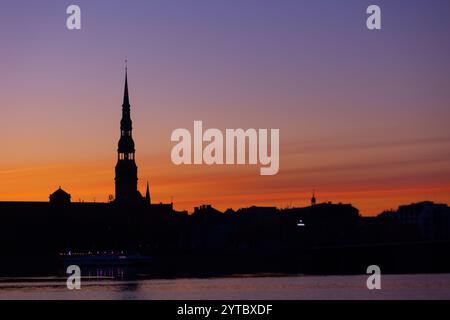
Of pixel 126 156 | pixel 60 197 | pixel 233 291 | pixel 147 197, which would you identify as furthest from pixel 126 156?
pixel 233 291

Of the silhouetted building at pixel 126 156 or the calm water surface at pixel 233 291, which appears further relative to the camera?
the silhouetted building at pixel 126 156

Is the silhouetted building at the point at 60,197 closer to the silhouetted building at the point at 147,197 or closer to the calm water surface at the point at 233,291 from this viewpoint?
the silhouetted building at the point at 147,197

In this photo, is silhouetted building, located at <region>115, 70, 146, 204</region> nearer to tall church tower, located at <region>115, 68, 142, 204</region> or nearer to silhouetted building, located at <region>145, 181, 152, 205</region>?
tall church tower, located at <region>115, 68, 142, 204</region>

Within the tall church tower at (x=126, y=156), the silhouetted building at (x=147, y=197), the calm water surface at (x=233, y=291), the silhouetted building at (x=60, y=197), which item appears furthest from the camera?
the silhouetted building at (x=147, y=197)

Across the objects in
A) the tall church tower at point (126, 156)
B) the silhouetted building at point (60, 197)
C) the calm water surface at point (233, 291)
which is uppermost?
the tall church tower at point (126, 156)

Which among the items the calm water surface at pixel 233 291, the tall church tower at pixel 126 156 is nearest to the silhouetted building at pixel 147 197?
the tall church tower at pixel 126 156

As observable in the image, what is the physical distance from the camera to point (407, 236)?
19800 cm

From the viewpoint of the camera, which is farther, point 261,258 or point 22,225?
point 22,225

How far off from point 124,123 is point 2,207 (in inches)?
816

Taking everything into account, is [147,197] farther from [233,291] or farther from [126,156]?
[233,291]

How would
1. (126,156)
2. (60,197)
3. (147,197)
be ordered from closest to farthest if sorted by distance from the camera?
(126,156)
(60,197)
(147,197)
